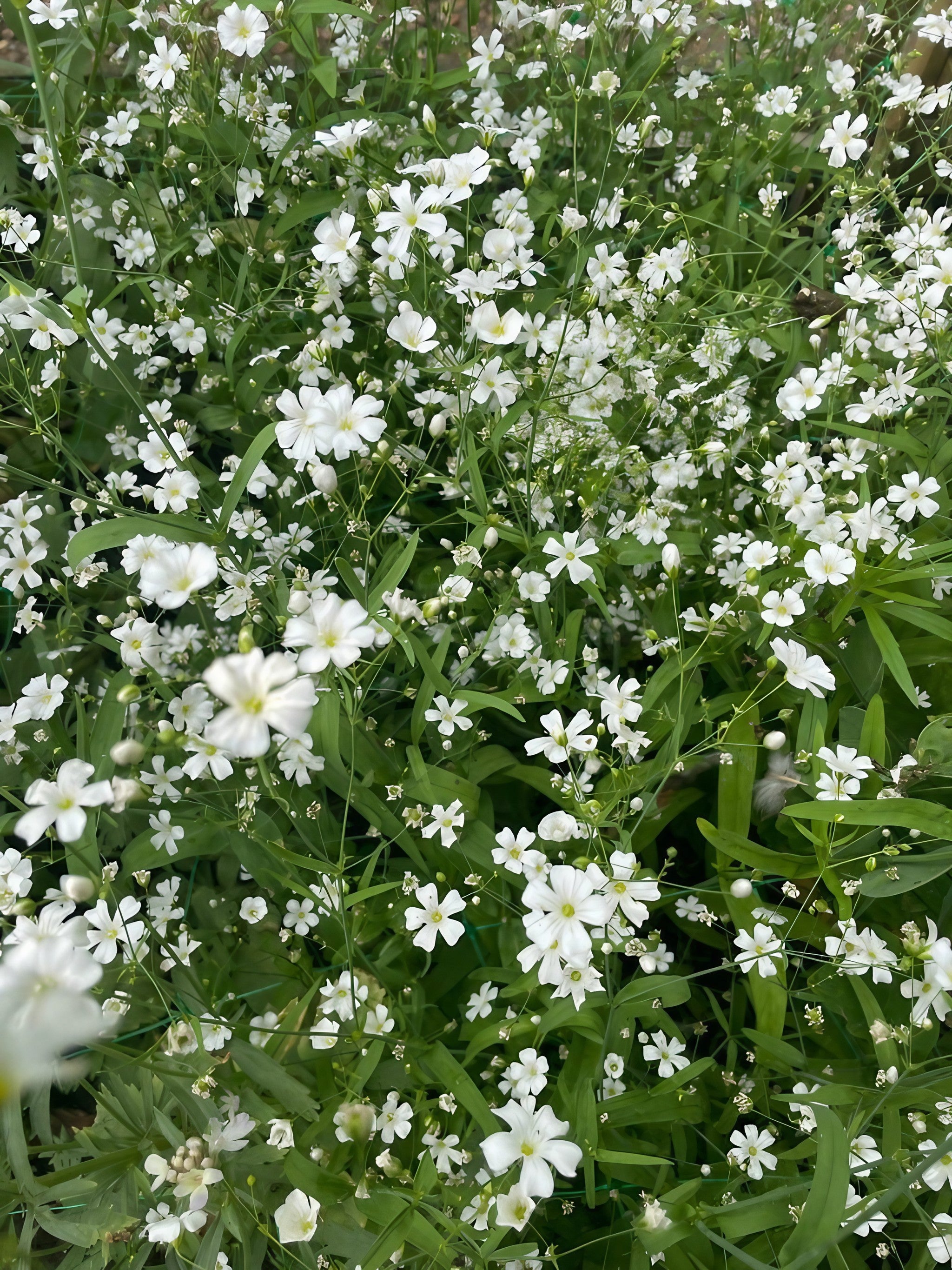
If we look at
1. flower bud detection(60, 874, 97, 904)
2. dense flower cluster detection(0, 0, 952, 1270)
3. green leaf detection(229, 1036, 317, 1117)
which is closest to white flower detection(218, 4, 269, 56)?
dense flower cluster detection(0, 0, 952, 1270)

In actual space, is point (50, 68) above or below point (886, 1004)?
above

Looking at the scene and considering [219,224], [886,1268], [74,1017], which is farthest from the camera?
[219,224]

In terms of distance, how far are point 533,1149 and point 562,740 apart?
77 cm

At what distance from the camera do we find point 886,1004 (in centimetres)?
207

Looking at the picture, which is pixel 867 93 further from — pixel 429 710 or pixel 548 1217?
pixel 548 1217

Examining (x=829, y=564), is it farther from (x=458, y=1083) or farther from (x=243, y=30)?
(x=243, y=30)

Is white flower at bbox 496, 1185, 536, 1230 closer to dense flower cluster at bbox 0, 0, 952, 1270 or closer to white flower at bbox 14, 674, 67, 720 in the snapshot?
dense flower cluster at bbox 0, 0, 952, 1270

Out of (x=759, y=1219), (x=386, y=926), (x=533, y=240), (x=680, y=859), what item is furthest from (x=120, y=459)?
(x=759, y=1219)

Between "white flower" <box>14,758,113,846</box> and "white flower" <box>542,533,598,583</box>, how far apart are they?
117 centimetres

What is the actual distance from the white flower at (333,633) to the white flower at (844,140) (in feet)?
7.91

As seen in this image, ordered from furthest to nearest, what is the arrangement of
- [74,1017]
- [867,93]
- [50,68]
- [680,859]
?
[867,93], [680,859], [50,68], [74,1017]

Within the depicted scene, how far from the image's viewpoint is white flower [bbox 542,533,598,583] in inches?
82.3

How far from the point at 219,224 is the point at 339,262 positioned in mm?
1013

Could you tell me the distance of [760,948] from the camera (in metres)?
1.95
